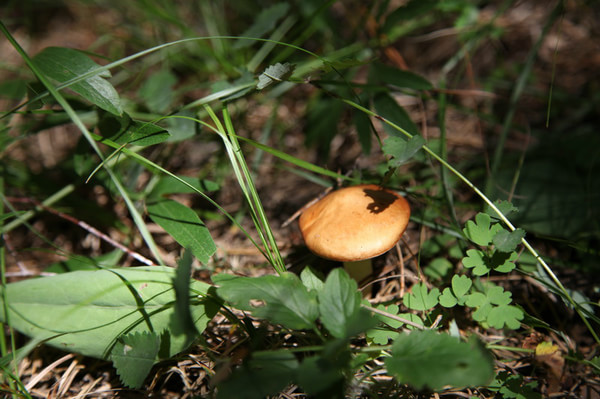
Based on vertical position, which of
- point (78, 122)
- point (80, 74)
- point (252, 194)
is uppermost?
point (80, 74)

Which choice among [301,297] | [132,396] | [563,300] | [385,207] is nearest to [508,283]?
[563,300]

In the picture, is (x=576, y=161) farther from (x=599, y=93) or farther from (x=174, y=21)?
(x=174, y=21)

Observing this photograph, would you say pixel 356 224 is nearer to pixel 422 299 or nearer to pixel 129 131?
pixel 422 299

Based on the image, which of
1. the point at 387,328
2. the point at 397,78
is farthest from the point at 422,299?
the point at 397,78

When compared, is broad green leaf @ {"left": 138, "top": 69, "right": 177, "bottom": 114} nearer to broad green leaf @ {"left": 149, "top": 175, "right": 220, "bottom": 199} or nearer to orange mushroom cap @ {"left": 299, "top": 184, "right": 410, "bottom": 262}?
broad green leaf @ {"left": 149, "top": 175, "right": 220, "bottom": 199}

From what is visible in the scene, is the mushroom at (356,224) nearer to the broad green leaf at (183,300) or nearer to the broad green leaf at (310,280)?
the broad green leaf at (310,280)

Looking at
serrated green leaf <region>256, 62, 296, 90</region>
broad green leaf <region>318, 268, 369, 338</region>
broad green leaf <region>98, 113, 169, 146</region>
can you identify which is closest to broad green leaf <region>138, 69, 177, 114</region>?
broad green leaf <region>98, 113, 169, 146</region>
